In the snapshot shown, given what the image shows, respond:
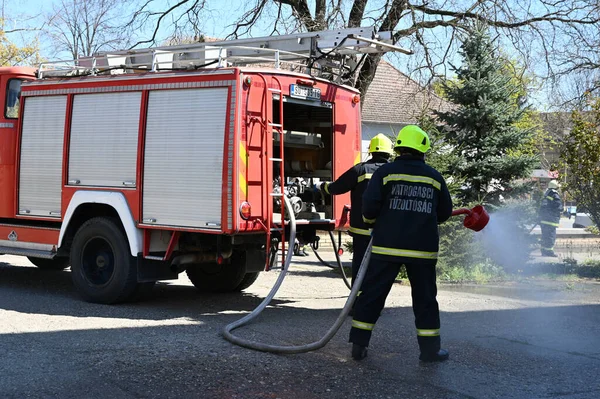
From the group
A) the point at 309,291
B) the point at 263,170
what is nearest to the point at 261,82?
the point at 263,170

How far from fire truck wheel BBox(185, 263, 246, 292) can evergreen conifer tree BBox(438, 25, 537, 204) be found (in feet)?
16.5

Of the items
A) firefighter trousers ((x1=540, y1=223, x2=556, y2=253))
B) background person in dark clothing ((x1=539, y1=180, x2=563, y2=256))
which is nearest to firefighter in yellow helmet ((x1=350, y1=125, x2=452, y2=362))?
background person in dark clothing ((x1=539, y1=180, x2=563, y2=256))

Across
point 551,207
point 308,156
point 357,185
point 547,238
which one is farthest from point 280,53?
point 551,207

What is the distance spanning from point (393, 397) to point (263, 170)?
10.6ft

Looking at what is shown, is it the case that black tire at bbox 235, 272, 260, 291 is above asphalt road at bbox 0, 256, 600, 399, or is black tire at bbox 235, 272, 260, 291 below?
above

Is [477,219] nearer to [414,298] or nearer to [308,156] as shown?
[414,298]

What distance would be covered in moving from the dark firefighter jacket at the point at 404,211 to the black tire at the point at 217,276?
11.4ft

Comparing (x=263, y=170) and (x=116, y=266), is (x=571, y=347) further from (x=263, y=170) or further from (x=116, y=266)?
(x=116, y=266)

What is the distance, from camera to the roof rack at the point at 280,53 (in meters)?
8.58

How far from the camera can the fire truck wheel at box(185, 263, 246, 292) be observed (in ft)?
31.0

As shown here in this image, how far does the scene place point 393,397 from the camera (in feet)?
16.5

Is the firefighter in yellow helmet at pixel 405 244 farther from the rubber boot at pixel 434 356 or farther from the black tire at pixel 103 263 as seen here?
the black tire at pixel 103 263

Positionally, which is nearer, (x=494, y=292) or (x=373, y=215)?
(x=373, y=215)

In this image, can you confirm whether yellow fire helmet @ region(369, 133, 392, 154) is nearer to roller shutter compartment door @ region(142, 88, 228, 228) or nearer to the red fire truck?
the red fire truck
